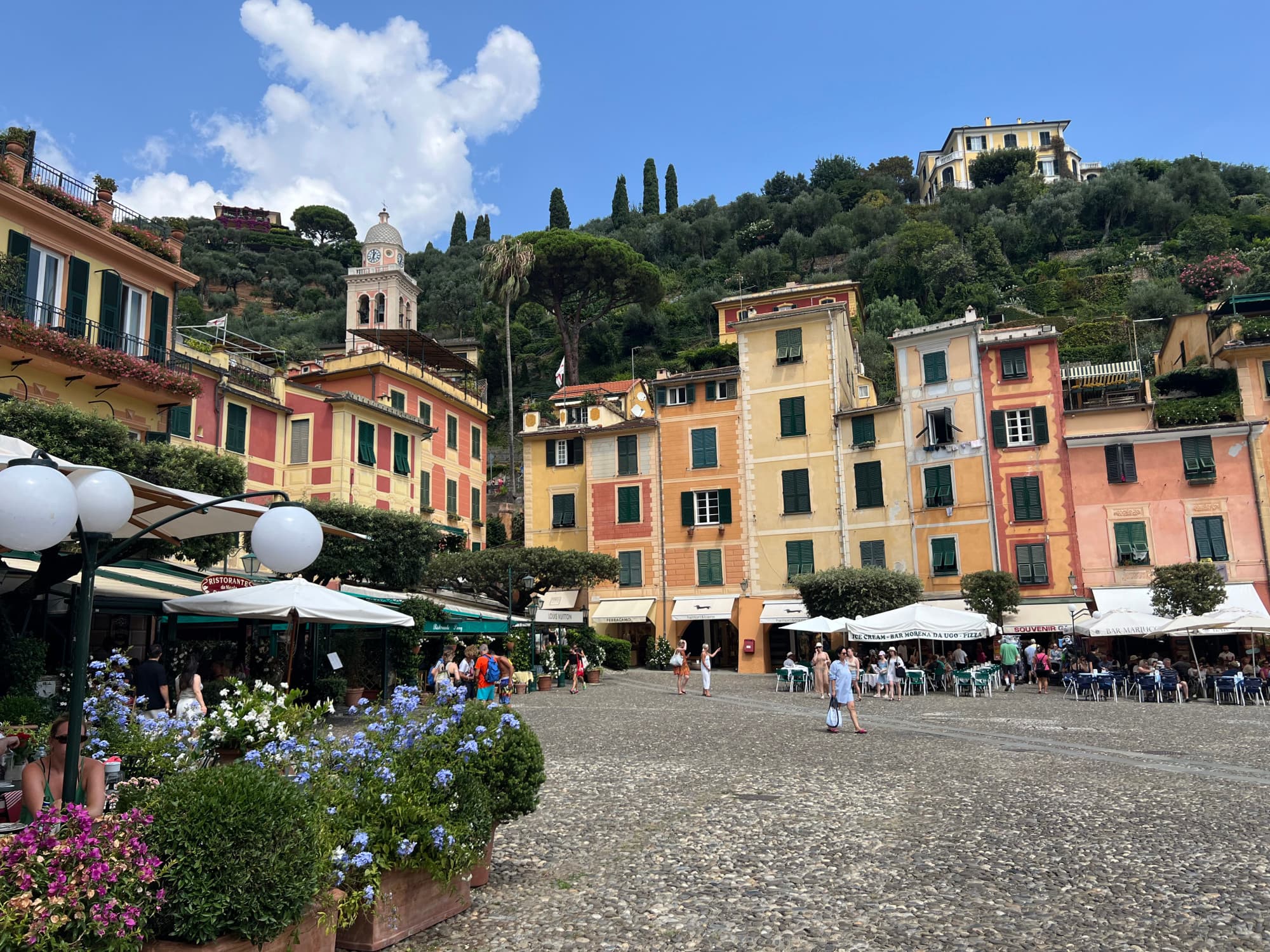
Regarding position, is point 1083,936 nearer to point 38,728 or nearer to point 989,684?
point 38,728

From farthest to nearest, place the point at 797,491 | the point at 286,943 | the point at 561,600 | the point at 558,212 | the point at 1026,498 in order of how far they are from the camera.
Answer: the point at 558,212, the point at 561,600, the point at 797,491, the point at 1026,498, the point at 286,943

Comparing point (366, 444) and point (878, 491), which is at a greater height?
point (366, 444)

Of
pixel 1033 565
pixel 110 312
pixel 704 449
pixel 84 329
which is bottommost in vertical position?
pixel 1033 565

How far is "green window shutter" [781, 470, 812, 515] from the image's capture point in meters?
38.0

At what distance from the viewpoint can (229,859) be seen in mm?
4113

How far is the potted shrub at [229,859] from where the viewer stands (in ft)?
13.3

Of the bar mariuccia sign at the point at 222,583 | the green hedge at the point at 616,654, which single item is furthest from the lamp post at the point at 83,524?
the green hedge at the point at 616,654

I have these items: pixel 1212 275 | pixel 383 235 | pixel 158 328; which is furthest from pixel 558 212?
pixel 158 328

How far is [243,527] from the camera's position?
30.5 feet

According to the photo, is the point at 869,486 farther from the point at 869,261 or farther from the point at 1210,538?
the point at 869,261

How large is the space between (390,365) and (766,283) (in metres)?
51.4

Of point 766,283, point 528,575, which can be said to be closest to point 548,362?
point 766,283

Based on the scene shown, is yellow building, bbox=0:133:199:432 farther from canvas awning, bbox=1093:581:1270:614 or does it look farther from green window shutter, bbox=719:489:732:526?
canvas awning, bbox=1093:581:1270:614

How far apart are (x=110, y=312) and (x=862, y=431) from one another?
26.8 metres
